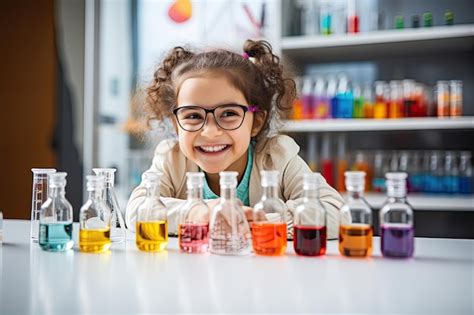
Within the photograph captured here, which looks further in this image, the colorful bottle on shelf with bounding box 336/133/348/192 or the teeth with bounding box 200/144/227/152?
the colorful bottle on shelf with bounding box 336/133/348/192

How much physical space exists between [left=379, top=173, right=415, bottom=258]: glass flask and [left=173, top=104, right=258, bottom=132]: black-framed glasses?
0.48 metres

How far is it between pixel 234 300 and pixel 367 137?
2302 millimetres

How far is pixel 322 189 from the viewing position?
3.68 feet

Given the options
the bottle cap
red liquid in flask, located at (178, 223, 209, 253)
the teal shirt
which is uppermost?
the bottle cap

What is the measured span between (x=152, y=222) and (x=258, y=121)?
1.76 ft

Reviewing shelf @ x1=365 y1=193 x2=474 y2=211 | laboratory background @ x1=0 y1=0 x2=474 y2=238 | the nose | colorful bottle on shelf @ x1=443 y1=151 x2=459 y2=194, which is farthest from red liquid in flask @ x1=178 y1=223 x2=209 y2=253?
colorful bottle on shelf @ x1=443 y1=151 x2=459 y2=194

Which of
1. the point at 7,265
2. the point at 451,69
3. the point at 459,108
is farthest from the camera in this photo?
the point at 451,69

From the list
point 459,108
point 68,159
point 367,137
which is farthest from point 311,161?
point 68,159

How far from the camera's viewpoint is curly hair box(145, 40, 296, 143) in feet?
4.18

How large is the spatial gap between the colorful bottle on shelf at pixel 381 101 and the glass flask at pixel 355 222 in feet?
5.75

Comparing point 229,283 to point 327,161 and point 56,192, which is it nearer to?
point 56,192

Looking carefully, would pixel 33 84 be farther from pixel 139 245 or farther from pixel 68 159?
pixel 139 245

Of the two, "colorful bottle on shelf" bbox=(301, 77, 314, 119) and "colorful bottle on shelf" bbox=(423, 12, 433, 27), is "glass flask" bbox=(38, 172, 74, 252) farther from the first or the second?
"colorful bottle on shelf" bbox=(423, 12, 433, 27)

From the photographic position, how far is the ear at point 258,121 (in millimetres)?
1342
